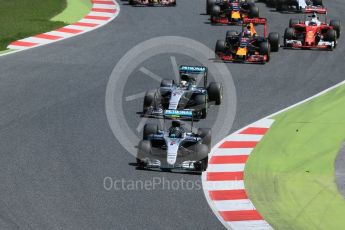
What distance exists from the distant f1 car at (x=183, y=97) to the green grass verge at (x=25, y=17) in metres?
9.65

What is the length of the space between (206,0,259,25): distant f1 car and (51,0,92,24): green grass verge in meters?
5.89

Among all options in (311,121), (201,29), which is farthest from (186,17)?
(311,121)

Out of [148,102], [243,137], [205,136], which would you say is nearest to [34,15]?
[148,102]

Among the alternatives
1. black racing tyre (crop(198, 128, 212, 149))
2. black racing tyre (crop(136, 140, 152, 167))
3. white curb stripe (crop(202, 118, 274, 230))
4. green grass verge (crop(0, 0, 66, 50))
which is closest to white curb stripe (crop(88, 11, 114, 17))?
green grass verge (crop(0, 0, 66, 50))

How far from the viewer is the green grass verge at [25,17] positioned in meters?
35.9

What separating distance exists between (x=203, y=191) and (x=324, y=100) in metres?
9.68

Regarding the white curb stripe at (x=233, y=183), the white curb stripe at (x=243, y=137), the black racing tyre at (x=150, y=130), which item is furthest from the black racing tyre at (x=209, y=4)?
the black racing tyre at (x=150, y=130)

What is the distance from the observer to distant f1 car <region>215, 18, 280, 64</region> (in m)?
32.4

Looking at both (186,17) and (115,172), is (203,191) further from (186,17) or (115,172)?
(186,17)

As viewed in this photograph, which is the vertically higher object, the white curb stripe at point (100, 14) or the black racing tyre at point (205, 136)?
the black racing tyre at point (205, 136)

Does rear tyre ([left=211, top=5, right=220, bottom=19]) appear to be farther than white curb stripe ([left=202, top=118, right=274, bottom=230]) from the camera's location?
Yes

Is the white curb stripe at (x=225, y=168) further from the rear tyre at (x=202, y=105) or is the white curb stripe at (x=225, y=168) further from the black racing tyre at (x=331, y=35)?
the black racing tyre at (x=331, y=35)

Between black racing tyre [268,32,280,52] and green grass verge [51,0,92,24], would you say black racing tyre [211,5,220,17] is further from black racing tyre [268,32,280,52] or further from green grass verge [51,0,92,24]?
green grass verge [51,0,92,24]

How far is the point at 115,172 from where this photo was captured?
20422 mm
